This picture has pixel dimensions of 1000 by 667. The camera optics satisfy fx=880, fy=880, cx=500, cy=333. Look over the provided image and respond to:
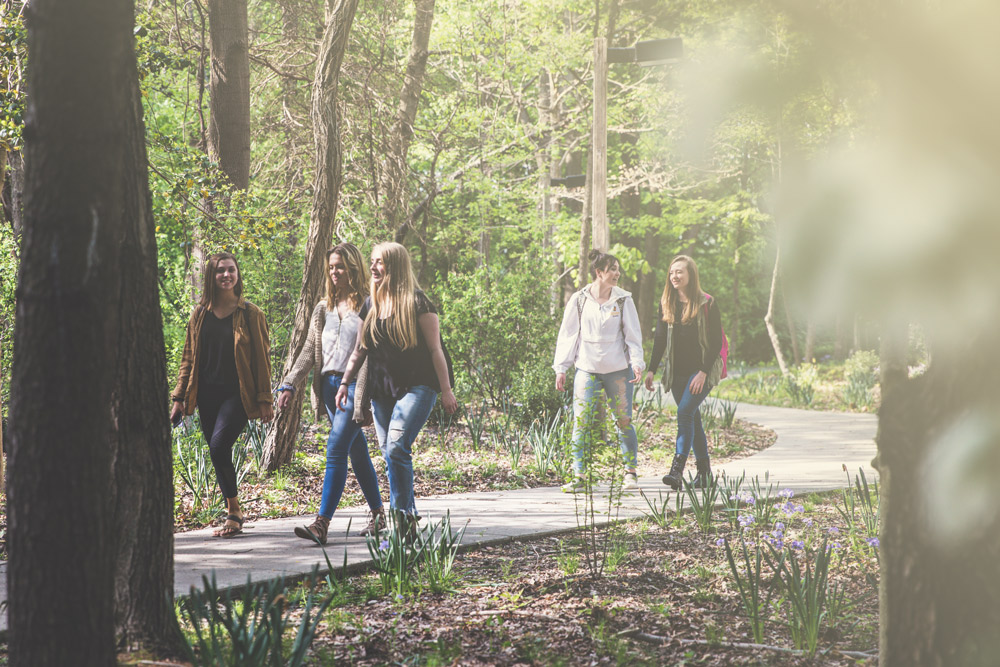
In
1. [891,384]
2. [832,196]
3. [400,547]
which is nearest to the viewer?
[832,196]

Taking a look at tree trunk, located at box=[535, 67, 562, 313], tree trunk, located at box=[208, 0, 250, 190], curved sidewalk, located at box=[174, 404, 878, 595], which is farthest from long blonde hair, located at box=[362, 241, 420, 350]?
tree trunk, located at box=[535, 67, 562, 313]

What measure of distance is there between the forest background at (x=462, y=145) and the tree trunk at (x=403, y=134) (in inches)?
1.4

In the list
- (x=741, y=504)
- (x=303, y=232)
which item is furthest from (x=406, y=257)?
(x=303, y=232)

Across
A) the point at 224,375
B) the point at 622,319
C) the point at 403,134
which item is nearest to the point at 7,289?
the point at 224,375

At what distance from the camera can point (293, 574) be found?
13.9ft

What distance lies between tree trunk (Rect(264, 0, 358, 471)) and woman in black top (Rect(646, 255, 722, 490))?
3.10 m

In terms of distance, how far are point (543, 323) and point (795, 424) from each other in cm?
389

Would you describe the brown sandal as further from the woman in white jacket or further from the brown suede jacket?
the woman in white jacket

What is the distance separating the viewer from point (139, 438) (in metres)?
3.03

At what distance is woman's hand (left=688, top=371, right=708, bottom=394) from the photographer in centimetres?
673

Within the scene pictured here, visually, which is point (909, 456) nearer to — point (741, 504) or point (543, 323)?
point (741, 504)

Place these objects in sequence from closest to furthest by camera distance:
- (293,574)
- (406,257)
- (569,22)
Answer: (293,574) < (406,257) < (569,22)

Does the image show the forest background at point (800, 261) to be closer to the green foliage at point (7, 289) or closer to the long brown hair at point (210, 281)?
the long brown hair at point (210, 281)

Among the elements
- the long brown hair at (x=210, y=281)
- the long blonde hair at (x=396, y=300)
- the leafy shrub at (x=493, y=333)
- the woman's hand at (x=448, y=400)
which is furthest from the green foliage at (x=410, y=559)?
the leafy shrub at (x=493, y=333)
